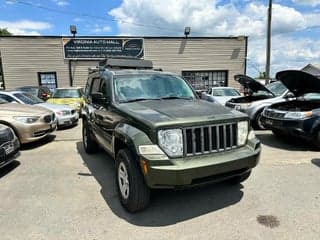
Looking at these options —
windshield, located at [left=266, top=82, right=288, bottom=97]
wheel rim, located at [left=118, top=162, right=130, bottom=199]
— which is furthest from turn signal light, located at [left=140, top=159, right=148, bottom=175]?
windshield, located at [left=266, top=82, right=288, bottom=97]

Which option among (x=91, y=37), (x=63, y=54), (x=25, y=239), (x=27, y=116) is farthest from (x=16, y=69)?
(x=25, y=239)

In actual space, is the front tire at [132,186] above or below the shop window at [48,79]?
below

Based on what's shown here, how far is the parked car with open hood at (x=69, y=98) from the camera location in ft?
38.5

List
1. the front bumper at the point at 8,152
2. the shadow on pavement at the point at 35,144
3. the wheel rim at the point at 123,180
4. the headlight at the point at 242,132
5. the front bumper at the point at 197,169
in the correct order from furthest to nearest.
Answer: the shadow on pavement at the point at 35,144 < the front bumper at the point at 8,152 < the headlight at the point at 242,132 < the wheel rim at the point at 123,180 < the front bumper at the point at 197,169

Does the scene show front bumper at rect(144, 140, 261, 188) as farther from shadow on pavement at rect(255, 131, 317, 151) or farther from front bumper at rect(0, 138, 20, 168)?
shadow on pavement at rect(255, 131, 317, 151)

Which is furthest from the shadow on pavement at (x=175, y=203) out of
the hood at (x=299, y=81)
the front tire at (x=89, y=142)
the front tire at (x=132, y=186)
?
the hood at (x=299, y=81)

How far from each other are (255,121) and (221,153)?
19.2 feet

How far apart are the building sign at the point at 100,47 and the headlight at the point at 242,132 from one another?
1615cm

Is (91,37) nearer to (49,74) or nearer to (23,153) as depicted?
(49,74)

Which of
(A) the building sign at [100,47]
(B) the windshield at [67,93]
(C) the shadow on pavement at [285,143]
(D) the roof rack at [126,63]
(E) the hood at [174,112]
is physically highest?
(A) the building sign at [100,47]

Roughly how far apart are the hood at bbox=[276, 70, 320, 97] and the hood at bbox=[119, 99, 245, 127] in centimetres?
394

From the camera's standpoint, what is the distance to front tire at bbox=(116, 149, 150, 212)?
3281 millimetres

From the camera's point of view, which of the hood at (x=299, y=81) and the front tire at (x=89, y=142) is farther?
the hood at (x=299, y=81)

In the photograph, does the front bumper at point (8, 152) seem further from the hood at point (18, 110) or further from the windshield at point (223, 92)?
the windshield at point (223, 92)
